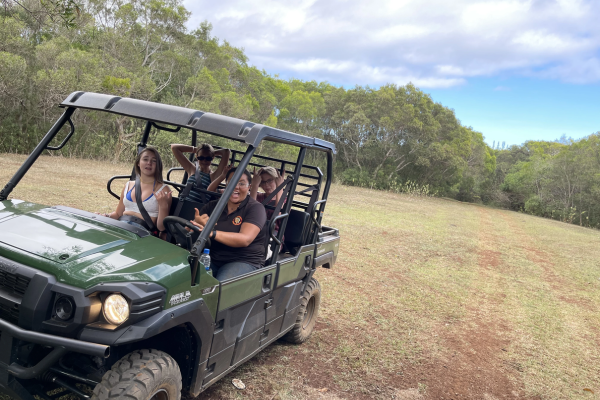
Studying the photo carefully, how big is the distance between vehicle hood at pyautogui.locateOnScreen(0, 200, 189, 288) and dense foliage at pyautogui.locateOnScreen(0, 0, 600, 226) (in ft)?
41.7

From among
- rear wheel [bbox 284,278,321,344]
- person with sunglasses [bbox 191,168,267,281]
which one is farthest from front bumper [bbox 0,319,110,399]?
rear wheel [bbox 284,278,321,344]

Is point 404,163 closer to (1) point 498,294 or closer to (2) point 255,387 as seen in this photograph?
(1) point 498,294

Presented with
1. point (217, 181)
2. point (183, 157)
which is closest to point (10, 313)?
point (217, 181)

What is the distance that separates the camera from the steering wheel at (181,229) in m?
2.84

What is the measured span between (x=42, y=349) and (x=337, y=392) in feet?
7.62

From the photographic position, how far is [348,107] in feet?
121

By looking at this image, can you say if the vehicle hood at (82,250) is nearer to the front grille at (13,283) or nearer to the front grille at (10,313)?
the front grille at (13,283)

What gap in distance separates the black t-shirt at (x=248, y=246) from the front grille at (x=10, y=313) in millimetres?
1587

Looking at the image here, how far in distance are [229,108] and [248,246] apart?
21622mm

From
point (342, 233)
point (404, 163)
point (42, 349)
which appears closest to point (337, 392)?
point (42, 349)

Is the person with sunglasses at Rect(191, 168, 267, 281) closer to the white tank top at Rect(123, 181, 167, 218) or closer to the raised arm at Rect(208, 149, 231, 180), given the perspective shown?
the white tank top at Rect(123, 181, 167, 218)

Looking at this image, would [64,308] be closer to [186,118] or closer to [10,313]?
[10,313]

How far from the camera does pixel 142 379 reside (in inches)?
92.8

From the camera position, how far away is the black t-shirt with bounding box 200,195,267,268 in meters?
3.72
